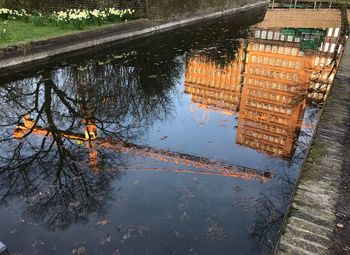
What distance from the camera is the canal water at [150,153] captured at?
6480 mm

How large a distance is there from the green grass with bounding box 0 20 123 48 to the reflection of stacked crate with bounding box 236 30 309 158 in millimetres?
9718

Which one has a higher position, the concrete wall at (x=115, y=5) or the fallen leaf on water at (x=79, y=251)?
the concrete wall at (x=115, y=5)

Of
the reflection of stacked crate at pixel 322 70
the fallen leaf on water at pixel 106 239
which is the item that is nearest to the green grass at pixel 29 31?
the fallen leaf on water at pixel 106 239

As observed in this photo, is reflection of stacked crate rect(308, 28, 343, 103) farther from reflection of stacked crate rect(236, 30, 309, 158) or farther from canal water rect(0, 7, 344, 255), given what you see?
reflection of stacked crate rect(236, 30, 309, 158)

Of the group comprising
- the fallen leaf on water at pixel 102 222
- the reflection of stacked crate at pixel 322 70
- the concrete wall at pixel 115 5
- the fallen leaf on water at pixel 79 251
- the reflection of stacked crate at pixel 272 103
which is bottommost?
the reflection of stacked crate at pixel 322 70

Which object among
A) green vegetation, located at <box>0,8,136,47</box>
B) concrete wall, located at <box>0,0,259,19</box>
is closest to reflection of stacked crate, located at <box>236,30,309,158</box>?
concrete wall, located at <box>0,0,259,19</box>

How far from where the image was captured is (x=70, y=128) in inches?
414

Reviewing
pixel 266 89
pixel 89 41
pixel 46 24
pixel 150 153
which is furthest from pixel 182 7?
pixel 150 153

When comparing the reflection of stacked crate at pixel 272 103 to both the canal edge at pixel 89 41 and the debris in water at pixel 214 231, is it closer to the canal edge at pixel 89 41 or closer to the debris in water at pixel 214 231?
the debris in water at pixel 214 231

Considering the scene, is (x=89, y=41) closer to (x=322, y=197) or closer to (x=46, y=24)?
(x=46, y=24)

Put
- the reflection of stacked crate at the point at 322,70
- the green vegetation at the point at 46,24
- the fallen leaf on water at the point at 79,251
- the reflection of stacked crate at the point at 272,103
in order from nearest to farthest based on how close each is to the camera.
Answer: the fallen leaf on water at the point at 79,251 → the reflection of stacked crate at the point at 272,103 → the reflection of stacked crate at the point at 322,70 → the green vegetation at the point at 46,24

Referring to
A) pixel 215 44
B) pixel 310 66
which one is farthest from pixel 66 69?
pixel 310 66

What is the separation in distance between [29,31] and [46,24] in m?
2.05

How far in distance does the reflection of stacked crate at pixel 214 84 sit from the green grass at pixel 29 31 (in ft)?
22.3
